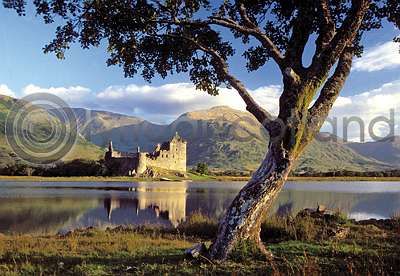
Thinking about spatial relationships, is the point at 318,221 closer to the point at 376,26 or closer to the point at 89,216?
the point at 376,26

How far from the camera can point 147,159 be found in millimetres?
140375

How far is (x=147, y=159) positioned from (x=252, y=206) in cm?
13237

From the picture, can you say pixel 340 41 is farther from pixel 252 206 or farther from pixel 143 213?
pixel 143 213

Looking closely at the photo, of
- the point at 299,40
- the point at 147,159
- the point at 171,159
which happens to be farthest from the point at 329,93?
the point at 171,159

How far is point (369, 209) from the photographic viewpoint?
120ft

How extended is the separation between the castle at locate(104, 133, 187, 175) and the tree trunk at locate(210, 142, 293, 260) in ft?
397

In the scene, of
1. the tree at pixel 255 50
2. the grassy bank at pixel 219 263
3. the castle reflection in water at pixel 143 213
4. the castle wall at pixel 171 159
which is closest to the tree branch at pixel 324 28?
the tree at pixel 255 50

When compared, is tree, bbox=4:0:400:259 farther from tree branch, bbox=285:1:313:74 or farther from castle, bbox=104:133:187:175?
castle, bbox=104:133:187:175

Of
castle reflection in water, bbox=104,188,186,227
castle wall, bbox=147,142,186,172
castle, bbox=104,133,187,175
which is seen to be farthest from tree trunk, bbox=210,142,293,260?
castle wall, bbox=147,142,186,172

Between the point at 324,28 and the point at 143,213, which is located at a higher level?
the point at 324,28

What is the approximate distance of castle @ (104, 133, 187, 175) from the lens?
131 metres

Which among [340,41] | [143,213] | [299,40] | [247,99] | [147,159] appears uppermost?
[299,40]

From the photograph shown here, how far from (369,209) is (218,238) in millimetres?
30965

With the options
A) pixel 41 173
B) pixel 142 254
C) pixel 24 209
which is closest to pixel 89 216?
pixel 24 209
